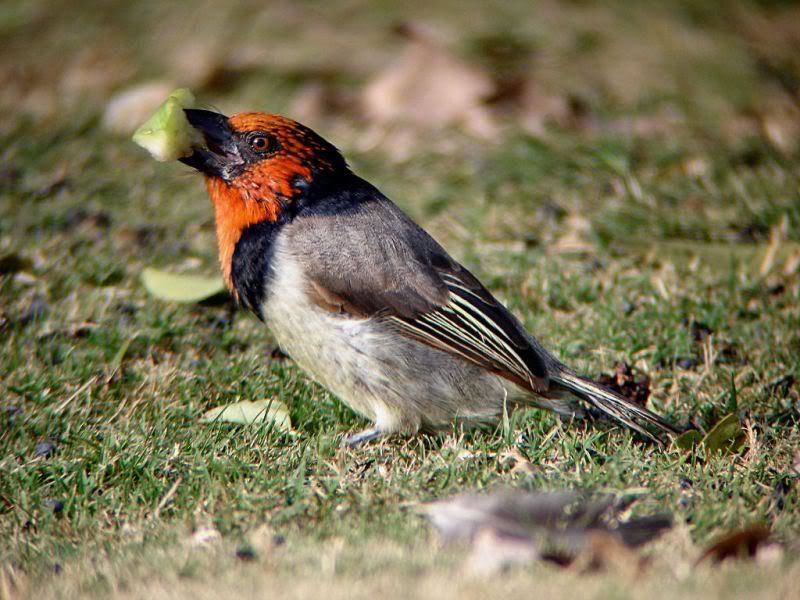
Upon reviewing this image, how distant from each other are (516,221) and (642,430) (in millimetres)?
2757

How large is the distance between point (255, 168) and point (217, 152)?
7.8 inches

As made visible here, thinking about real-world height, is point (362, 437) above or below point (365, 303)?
below

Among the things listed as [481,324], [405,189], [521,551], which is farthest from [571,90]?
[521,551]

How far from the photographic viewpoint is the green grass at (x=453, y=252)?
10.9ft

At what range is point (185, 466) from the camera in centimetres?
397

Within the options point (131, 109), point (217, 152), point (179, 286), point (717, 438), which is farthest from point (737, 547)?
point (131, 109)

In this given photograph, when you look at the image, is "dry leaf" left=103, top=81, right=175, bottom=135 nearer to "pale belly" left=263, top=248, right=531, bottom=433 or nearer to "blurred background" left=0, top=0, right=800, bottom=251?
"blurred background" left=0, top=0, right=800, bottom=251

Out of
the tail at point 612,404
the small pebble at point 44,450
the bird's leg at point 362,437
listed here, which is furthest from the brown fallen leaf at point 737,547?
the small pebble at point 44,450

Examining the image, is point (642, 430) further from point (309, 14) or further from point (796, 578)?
point (309, 14)

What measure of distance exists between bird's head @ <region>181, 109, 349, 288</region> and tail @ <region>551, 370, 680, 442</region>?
1.32 metres

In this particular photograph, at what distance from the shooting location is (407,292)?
173 inches

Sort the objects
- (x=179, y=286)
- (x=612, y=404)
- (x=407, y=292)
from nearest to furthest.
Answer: (x=612, y=404)
(x=407, y=292)
(x=179, y=286)

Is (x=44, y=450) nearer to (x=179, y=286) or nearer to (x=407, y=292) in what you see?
(x=407, y=292)

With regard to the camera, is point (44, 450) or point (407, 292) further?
point (407, 292)
